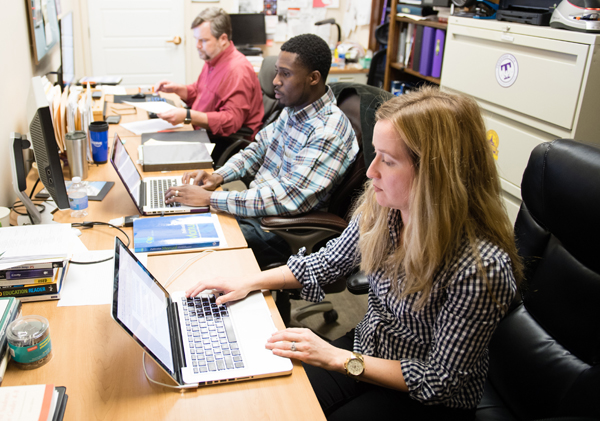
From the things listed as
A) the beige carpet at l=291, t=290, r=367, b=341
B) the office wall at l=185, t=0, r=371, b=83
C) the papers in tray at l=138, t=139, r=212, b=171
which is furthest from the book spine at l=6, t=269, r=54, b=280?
the office wall at l=185, t=0, r=371, b=83

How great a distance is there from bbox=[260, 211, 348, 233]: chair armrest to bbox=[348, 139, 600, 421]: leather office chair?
0.69 meters

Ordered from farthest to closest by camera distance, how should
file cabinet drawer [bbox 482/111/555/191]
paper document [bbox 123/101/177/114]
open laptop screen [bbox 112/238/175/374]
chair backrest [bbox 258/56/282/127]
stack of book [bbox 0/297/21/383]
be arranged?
1. chair backrest [bbox 258/56/282/127]
2. paper document [bbox 123/101/177/114]
3. file cabinet drawer [bbox 482/111/555/191]
4. stack of book [bbox 0/297/21/383]
5. open laptop screen [bbox 112/238/175/374]

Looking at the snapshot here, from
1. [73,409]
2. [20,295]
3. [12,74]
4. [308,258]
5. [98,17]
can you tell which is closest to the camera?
[73,409]

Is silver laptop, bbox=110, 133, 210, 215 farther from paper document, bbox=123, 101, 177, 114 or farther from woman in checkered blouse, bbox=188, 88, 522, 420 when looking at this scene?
paper document, bbox=123, 101, 177, 114

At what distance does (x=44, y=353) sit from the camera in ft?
3.25

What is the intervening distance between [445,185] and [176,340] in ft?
2.09

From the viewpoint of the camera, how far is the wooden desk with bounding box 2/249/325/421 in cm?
89

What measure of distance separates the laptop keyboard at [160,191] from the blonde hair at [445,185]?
0.98m

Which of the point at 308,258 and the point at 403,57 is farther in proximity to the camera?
the point at 403,57

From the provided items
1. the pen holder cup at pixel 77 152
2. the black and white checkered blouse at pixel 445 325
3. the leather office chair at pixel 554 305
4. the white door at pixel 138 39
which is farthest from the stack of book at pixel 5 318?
the white door at pixel 138 39

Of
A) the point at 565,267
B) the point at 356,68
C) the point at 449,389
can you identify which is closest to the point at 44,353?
the point at 449,389

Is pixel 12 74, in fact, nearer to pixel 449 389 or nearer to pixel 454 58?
pixel 449 389

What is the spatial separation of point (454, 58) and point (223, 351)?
249 cm

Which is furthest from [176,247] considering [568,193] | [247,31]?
[247,31]
